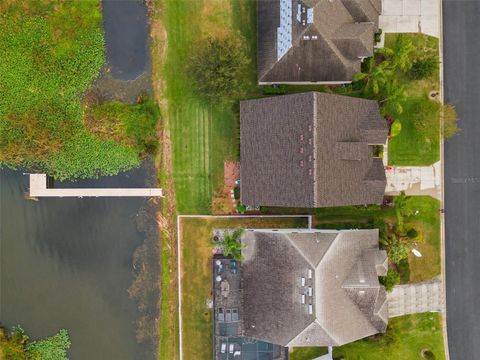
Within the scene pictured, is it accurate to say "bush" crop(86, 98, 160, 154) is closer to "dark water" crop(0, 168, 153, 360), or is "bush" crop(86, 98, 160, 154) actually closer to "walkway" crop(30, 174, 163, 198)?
"dark water" crop(0, 168, 153, 360)

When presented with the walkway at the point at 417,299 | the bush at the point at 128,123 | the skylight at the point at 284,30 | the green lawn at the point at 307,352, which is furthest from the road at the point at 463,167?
the bush at the point at 128,123

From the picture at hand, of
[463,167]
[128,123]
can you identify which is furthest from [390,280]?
[128,123]

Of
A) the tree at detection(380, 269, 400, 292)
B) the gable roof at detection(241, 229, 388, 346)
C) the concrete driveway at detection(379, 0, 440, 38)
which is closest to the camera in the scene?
the gable roof at detection(241, 229, 388, 346)

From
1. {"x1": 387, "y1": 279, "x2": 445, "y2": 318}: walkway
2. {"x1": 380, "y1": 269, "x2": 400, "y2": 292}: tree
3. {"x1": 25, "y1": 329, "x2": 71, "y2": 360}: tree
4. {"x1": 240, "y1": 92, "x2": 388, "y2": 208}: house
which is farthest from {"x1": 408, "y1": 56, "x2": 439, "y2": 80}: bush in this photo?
{"x1": 25, "y1": 329, "x2": 71, "y2": 360}: tree

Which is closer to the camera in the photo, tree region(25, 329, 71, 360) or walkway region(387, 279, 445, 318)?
walkway region(387, 279, 445, 318)

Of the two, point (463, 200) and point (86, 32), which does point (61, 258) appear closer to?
point (86, 32)

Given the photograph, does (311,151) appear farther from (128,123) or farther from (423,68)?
(128,123)
